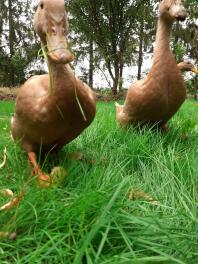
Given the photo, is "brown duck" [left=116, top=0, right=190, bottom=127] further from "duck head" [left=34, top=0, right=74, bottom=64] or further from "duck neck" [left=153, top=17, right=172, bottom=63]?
"duck head" [left=34, top=0, right=74, bottom=64]

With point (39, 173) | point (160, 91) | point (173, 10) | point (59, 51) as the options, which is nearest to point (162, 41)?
point (173, 10)

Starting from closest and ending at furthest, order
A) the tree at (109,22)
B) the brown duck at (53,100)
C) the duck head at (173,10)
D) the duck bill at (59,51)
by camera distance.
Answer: the duck bill at (59,51)
the brown duck at (53,100)
the duck head at (173,10)
the tree at (109,22)

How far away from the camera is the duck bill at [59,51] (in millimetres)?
1694

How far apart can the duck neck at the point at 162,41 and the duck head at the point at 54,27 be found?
1102 millimetres

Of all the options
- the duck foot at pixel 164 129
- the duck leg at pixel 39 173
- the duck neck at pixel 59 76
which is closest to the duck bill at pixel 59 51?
the duck neck at pixel 59 76

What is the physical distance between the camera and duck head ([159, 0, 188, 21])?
2.68 metres

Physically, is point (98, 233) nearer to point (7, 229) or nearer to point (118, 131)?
point (7, 229)

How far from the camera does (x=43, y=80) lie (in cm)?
224

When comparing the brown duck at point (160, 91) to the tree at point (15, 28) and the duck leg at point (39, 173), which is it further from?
the tree at point (15, 28)

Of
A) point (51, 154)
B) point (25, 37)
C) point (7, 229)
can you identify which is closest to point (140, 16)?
point (25, 37)

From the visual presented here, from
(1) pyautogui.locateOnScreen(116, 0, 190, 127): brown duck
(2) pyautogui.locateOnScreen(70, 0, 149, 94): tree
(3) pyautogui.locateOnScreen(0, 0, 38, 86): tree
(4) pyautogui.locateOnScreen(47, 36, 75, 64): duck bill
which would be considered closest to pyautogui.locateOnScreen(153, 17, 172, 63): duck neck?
(1) pyautogui.locateOnScreen(116, 0, 190, 127): brown duck

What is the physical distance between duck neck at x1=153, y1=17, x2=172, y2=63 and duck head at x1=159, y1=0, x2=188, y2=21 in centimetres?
6

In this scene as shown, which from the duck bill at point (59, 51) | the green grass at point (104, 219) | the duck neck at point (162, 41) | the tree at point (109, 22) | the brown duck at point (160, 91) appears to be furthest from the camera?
the tree at point (109, 22)

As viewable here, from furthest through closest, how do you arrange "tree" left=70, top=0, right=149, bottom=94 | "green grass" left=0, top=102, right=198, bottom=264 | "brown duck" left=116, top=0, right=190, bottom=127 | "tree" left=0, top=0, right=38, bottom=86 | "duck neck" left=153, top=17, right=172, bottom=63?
"tree" left=0, top=0, right=38, bottom=86
"tree" left=70, top=0, right=149, bottom=94
"duck neck" left=153, top=17, right=172, bottom=63
"brown duck" left=116, top=0, right=190, bottom=127
"green grass" left=0, top=102, right=198, bottom=264
